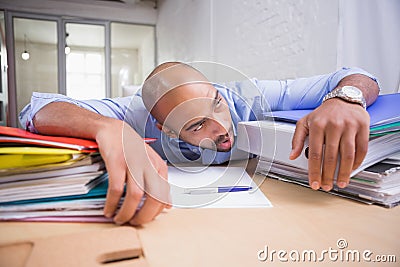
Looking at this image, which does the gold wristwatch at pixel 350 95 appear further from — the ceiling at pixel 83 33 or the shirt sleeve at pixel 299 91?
the ceiling at pixel 83 33

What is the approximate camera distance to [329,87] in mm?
685

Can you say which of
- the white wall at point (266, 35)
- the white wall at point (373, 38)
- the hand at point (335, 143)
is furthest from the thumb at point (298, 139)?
the white wall at point (266, 35)

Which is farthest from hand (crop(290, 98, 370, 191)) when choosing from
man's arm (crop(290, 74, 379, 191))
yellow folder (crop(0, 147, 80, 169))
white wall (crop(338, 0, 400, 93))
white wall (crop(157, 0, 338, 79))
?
white wall (crop(157, 0, 338, 79))

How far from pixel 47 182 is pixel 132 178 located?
4.3 inches

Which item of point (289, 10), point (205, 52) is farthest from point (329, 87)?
point (205, 52)

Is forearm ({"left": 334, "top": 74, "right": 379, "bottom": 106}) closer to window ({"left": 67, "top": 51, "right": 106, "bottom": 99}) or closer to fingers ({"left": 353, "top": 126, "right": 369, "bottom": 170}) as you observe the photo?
fingers ({"left": 353, "top": 126, "right": 369, "bottom": 170})

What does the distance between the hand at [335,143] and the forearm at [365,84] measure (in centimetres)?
15

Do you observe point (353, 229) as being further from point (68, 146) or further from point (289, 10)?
point (289, 10)

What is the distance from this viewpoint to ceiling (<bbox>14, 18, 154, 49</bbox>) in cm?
387

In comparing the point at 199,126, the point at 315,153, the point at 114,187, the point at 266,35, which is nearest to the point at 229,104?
the point at 199,126

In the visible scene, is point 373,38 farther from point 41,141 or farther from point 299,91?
point 41,141

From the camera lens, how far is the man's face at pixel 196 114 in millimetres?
493

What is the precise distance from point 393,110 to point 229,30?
1.82 metres

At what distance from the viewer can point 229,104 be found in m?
0.63
